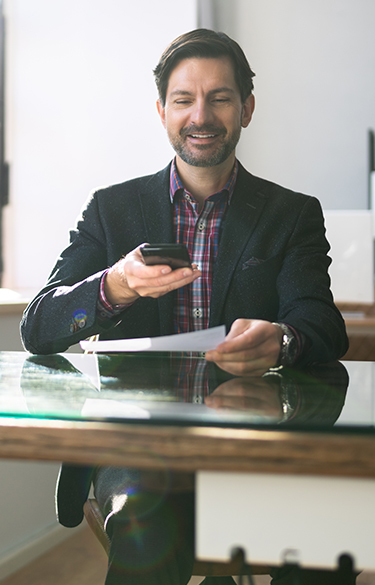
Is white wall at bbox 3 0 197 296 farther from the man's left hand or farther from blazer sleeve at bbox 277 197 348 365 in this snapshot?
the man's left hand

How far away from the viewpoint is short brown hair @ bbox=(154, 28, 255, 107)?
4.65ft

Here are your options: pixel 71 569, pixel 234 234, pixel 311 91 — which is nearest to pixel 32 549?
pixel 71 569

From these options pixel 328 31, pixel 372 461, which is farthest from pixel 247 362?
pixel 328 31

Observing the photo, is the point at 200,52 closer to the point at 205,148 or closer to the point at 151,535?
the point at 205,148

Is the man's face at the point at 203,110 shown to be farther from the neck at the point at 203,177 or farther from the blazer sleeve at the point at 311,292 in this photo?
the blazer sleeve at the point at 311,292

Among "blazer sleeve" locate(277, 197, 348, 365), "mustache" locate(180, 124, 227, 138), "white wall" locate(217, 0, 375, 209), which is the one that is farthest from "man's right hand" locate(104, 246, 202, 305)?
"white wall" locate(217, 0, 375, 209)

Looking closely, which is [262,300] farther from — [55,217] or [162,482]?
[55,217]

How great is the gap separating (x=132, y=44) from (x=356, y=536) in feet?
8.98

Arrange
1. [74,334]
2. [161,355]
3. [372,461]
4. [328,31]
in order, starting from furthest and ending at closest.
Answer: [328,31]
[74,334]
[161,355]
[372,461]

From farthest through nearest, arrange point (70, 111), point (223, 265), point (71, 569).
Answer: point (70, 111) → point (71, 569) → point (223, 265)

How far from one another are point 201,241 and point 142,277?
53 centimetres

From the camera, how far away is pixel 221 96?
4.71 ft

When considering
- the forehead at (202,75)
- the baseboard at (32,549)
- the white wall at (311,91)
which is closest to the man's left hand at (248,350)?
the forehead at (202,75)

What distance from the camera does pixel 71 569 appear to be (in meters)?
1.92
